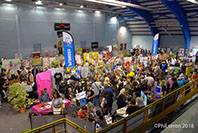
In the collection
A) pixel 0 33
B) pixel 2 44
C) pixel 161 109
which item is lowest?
pixel 161 109

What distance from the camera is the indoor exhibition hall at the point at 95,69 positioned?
445 cm

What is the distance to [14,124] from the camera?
5613 millimetres

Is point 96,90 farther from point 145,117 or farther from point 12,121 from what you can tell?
point 12,121

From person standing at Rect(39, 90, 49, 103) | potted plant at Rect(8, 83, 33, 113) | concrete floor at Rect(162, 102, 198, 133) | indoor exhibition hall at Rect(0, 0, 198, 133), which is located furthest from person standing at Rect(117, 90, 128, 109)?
potted plant at Rect(8, 83, 33, 113)

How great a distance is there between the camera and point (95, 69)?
377 inches

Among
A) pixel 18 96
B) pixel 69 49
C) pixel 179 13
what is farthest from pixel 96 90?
pixel 179 13

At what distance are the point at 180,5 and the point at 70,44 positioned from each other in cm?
1378

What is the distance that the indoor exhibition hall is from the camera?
14.6 feet

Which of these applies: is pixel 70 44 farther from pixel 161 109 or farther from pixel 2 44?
pixel 2 44

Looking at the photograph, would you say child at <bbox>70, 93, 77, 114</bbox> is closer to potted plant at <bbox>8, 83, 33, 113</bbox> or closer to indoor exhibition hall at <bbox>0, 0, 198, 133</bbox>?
indoor exhibition hall at <bbox>0, 0, 198, 133</bbox>

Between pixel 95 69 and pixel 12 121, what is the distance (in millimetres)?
5177

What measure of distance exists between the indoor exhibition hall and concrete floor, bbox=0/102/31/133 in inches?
1.3

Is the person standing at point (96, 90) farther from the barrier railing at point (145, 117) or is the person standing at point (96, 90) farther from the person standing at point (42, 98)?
the barrier railing at point (145, 117)

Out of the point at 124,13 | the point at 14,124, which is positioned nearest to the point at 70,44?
the point at 14,124
